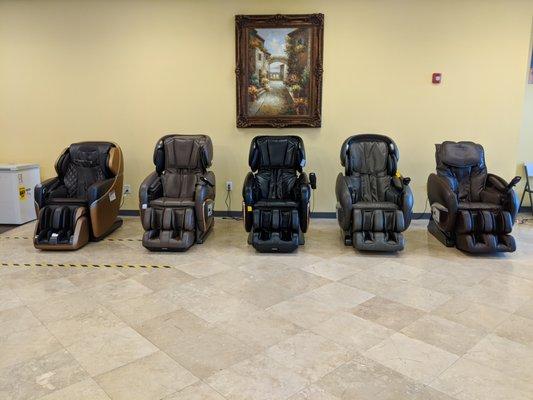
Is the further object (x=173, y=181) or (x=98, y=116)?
(x=98, y=116)

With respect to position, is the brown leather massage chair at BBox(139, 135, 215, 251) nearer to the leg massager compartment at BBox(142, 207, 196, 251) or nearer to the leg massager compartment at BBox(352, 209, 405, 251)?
the leg massager compartment at BBox(142, 207, 196, 251)

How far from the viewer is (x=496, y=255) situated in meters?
4.19

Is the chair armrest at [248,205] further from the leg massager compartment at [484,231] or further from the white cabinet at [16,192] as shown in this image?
the white cabinet at [16,192]

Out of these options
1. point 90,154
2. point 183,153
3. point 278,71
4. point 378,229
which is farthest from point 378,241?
point 90,154

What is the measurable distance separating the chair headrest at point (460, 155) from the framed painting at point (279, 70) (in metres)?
1.61

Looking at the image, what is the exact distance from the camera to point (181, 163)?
4.87 meters

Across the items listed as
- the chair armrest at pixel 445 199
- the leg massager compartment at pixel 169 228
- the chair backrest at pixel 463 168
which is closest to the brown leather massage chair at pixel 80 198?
the leg massager compartment at pixel 169 228

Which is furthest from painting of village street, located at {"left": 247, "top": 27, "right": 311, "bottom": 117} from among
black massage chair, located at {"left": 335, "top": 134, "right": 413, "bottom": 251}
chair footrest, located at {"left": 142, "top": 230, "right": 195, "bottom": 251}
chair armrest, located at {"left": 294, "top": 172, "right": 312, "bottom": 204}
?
chair footrest, located at {"left": 142, "top": 230, "right": 195, "bottom": 251}

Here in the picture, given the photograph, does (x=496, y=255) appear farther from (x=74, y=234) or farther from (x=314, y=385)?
(x=74, y=234)

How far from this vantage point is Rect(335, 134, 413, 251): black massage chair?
4.19 metres

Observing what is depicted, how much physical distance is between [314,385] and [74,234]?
10.4 ft

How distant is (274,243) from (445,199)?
6.21ft

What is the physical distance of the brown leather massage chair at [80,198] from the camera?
4301 millimetres

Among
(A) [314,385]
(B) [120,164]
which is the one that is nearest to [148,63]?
(B) [120,164]
